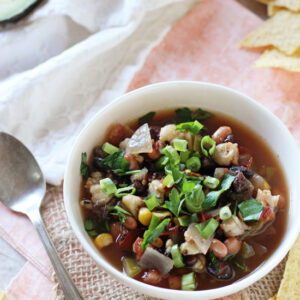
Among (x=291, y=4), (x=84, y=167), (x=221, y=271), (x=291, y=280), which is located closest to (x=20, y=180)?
(x=84, y=167)

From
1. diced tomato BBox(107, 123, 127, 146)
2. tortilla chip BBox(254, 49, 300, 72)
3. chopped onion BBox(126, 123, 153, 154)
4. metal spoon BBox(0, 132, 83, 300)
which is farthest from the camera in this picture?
tortilla chip BBox(254, 49, 300, 72)

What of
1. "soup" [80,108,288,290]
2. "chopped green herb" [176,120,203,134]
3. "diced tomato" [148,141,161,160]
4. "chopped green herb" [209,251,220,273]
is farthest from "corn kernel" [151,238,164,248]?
"chopped green herb" [176,120,203,134]

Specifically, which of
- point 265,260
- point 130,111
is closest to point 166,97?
point 130,111

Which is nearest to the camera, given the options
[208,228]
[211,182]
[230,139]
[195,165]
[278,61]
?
[208,228]

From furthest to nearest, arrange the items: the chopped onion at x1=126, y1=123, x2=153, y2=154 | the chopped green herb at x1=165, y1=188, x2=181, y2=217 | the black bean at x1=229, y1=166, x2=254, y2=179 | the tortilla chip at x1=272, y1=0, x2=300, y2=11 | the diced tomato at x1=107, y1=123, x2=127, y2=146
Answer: the tortilla chip at x1=272, y1=0, x2=300, y2=11 < the diced tomato at x1=107, y1=123, x2=127, y2=146 < the chopped onion at x1=126, y1=123, x2=153, y2=154 < the black bean at x1=229, y1=166, x2=254, y2=179 < the chopped green herb at x1=165, y1=188, x2=181, y2=217

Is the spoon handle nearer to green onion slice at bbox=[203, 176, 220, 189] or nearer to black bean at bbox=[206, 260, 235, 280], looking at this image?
black bean at bbox=[206, 260, 235, 280]

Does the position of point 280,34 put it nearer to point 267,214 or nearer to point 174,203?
point 267,214
